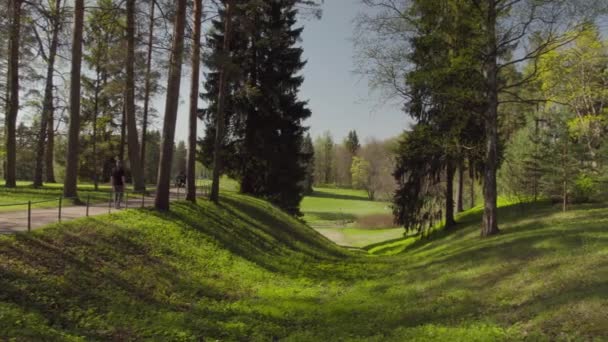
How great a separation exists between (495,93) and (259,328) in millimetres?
11526

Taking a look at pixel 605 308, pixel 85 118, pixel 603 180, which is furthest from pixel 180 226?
pixel 85 118

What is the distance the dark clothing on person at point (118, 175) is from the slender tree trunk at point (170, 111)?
148 cm

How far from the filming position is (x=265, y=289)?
449 inches

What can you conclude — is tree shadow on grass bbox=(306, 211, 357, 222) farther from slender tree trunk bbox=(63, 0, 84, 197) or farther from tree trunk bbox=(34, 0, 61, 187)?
slender tree trunk bbox=(63, 0, 84, 197)

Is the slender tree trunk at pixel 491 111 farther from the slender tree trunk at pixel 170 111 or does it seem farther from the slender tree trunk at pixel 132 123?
the slender tree trunk at pixel 132 123

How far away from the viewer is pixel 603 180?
72.0 feet

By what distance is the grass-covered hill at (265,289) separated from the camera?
6945mm

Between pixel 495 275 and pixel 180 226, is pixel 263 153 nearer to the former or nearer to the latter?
pixel 180 226

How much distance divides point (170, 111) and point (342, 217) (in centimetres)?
4891

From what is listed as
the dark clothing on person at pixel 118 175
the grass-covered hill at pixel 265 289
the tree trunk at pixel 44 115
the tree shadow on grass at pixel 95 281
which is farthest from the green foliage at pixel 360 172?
the tree shadow on grass at pixel 95 281

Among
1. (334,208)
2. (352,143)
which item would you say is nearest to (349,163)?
(352,143)

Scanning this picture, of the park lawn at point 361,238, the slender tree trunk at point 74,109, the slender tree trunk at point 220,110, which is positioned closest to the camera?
the slender tree trunk at point 74,109

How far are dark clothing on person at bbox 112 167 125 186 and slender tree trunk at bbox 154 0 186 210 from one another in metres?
1.48

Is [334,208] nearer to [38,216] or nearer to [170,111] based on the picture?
[170,111]
